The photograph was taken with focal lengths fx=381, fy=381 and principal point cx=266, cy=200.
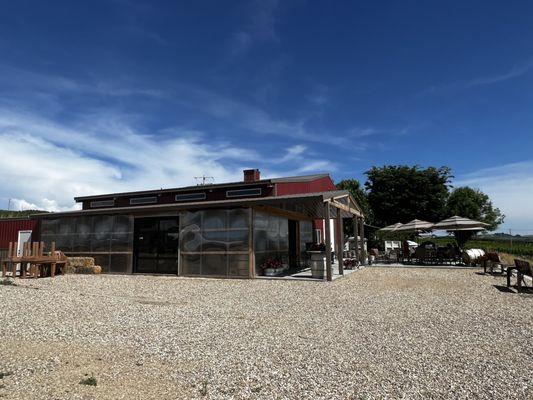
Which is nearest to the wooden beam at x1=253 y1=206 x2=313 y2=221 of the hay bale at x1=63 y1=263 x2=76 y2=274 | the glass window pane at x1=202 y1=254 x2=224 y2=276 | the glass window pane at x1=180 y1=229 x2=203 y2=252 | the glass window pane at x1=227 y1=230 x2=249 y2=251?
the glass window pane at x1=227 y1=230 x2=249 y2=251

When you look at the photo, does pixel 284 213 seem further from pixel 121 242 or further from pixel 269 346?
pixel 269 346

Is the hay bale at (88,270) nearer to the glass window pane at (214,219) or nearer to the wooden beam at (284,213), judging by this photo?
the glass window pane at (214,219)

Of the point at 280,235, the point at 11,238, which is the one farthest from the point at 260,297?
the point at 11,238

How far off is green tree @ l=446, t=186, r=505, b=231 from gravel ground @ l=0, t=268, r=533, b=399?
32.9m

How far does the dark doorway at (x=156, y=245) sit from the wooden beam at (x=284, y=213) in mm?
3833

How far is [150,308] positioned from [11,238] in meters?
18.2

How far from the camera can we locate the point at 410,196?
118 ft

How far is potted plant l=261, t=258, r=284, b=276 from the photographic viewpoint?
49.1 ft

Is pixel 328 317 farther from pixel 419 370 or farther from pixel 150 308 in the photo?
pixel 150 308

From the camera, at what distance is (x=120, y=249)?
17.0 metres

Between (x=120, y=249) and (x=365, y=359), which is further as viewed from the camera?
(x=120, y=249)

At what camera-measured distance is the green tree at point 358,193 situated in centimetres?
3778

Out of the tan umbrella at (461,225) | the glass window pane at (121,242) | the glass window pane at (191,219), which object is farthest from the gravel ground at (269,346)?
the tan umbrella at (461,225)

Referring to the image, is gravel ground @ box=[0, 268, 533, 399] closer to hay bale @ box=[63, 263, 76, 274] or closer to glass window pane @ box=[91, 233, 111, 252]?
hay bale @ box=[63, 263, 76, 274]
